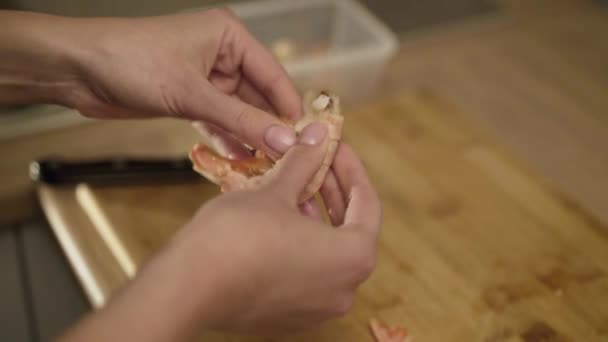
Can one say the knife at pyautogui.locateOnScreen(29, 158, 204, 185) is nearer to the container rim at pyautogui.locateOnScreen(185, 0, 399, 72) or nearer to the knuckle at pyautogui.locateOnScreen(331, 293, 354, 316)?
the container rim at pyautogui.locateOnScreen(185, 0, 399, 72)

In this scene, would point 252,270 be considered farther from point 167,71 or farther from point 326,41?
point 326,41

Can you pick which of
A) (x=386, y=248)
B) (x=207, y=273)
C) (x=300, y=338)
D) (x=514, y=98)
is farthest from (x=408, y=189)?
(x=207, y=273)

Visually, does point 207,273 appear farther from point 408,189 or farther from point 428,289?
point 408,189

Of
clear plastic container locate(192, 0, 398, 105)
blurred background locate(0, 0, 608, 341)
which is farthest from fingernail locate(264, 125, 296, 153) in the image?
clear plastic container locate(192, 0, 398, 105)

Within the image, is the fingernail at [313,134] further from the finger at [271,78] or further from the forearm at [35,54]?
the forearm at [35,54]

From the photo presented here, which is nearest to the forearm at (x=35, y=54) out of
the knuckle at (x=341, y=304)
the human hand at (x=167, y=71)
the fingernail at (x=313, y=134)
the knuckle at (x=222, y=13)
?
the human hand at (x=167, y=71)

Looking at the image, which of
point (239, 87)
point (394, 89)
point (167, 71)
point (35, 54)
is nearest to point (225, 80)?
point (239, 87)
